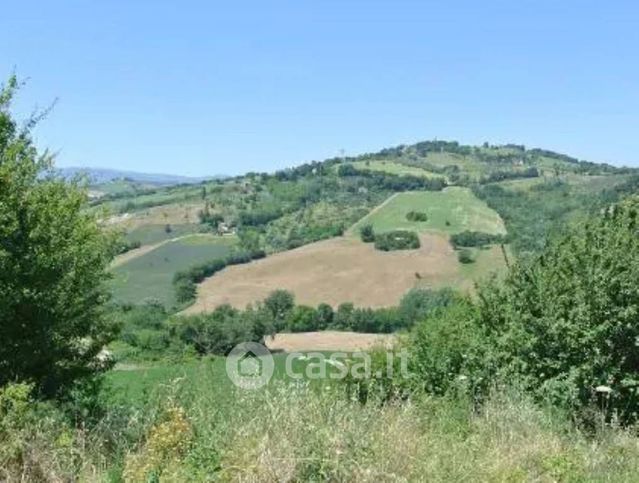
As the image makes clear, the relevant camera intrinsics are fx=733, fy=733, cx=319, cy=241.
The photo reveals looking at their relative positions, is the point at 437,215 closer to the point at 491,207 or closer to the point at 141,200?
the point at 491,207

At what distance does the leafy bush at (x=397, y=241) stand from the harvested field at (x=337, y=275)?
102 centimetres

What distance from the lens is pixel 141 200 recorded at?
14088 centimetres

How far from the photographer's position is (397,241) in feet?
284

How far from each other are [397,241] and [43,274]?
79.1m

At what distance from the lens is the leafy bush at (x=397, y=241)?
86.8 metres

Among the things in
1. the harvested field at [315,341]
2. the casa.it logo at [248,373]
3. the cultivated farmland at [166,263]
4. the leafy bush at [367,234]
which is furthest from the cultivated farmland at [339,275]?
the casa.it logo at [248,373]

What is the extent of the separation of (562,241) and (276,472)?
10.2 m

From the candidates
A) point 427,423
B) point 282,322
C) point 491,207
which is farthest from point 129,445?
point 491,207

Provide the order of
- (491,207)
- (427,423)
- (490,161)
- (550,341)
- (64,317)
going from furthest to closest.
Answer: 1. (490,161)
2. (491,207)
3. (550,341)
4. (64,317)
5. (427,423)

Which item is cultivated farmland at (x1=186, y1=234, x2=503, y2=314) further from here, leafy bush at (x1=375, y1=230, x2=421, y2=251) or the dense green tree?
the dense green tree

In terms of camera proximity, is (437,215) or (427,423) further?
(437,215)

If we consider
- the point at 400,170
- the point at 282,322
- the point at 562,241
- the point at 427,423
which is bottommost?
the point at 282,322

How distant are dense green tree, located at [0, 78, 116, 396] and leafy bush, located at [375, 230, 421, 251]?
251 ft

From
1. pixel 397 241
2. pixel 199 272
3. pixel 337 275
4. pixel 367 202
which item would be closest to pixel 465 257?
pixel 397 241
